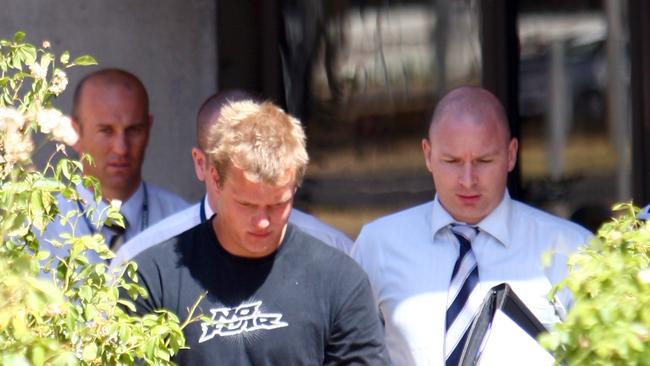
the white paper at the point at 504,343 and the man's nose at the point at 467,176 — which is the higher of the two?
the man's nose at the point at 467,176

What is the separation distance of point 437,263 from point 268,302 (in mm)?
829

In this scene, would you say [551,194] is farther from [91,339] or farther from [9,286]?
[9,286]

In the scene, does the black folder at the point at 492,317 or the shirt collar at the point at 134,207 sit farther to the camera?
the shirt collar at the point at 134,207

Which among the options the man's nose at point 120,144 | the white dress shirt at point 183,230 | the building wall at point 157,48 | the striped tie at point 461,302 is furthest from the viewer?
the building wall at point 157,48

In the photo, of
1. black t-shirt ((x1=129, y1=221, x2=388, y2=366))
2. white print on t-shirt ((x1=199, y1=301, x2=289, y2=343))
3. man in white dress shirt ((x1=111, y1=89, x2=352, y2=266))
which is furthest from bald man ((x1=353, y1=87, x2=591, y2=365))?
white print on t-shirt ((x1=199, y1=301, x2=289, y2=343))

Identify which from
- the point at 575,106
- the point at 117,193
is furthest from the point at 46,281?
the point at 575,106

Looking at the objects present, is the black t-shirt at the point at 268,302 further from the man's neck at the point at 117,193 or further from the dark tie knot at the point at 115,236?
the man's neck at the point at 117,193

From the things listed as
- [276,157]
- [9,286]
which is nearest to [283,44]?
[276,157]

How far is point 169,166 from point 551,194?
173 cm

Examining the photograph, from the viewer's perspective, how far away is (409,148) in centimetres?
614

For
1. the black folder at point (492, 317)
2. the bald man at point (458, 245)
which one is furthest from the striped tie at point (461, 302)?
the black folder at point (492, 317)

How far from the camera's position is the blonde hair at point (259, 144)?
3668 millimetres

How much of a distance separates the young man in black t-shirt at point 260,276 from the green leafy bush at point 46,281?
0.44 metres

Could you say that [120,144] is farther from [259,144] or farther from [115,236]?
[259,144]
